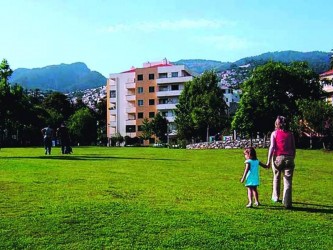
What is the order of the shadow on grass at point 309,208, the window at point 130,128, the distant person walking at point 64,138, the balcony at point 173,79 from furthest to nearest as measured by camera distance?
Answer: the window at point 130,128, the balcony at point 173,79, the distant person walking at point 64,138, the shadow on grass at point 309,208

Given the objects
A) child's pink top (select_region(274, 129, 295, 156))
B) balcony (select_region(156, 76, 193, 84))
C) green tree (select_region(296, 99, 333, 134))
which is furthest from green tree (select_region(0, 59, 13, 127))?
balcony (select_region(156, 76, 193, 84))

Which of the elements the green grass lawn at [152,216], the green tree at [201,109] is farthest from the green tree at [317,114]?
the green grass lawn at [152,216]

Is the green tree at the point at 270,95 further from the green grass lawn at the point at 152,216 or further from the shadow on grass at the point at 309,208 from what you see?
the shadow on grass at the point at 309,208

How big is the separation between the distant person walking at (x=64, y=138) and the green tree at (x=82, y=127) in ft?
218

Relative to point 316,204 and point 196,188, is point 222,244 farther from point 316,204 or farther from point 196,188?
point 196,188

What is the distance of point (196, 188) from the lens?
15.8m

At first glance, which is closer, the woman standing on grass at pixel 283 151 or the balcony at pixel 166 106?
the woman standing on grass at pixel 283 151

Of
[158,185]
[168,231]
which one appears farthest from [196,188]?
[168,231]

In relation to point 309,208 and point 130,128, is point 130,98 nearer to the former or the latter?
point 130,128

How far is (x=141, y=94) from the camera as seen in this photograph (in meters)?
116

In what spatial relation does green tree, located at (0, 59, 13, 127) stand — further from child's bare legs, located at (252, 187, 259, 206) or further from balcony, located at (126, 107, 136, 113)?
balcony, located at (126, 107, 136, 113)

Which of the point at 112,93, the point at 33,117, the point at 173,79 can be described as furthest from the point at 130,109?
the point at 33,117

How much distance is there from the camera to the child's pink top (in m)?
12.4

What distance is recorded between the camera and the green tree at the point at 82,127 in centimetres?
10319
